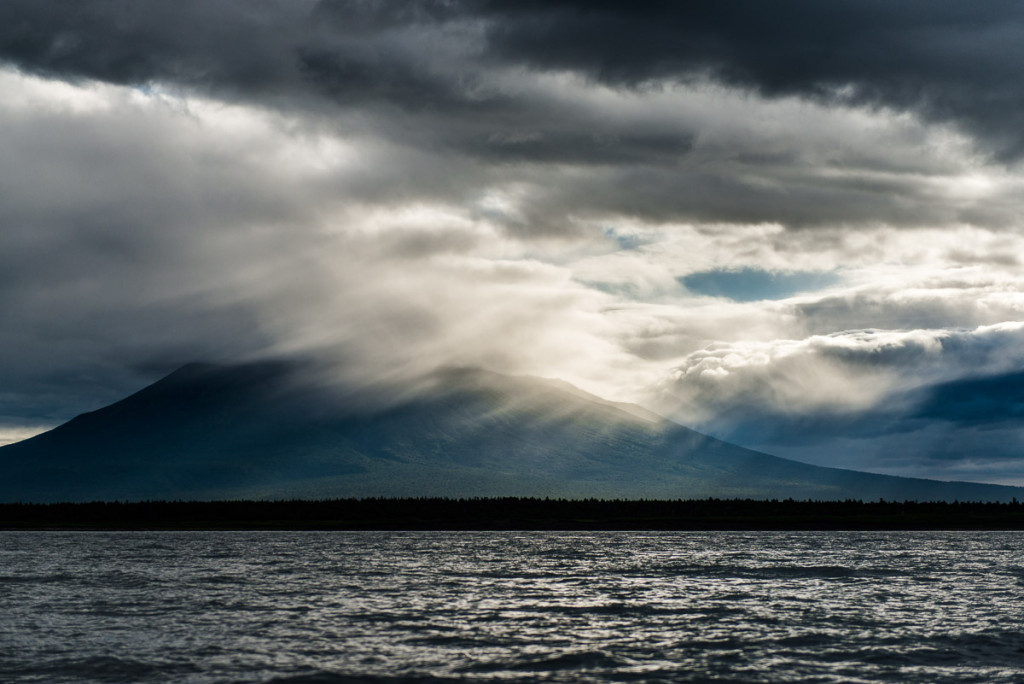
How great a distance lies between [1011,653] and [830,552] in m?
114

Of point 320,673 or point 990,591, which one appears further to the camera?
point 990,591

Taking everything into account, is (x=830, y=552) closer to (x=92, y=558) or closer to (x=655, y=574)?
(x=655, y=574)

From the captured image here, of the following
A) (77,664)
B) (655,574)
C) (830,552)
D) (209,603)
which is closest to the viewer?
(77,664)

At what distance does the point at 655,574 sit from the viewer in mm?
111188

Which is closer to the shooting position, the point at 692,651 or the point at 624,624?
the point at 692,651

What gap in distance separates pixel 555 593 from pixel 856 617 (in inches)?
1029

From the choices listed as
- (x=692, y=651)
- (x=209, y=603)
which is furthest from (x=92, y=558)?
(x=692, y=651)

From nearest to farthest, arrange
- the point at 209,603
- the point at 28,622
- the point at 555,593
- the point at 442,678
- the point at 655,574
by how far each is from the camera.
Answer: the point at 442,678 < the point at 28,622 < the point at 209,603 < the point at 555,593 < the point at 655,574

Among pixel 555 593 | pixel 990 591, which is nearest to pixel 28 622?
pixel 555 593

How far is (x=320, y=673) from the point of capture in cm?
4703

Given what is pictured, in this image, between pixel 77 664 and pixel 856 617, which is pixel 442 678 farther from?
pixel 856 617

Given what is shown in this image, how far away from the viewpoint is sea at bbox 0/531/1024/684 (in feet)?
159

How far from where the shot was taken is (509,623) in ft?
214

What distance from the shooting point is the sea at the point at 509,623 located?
4859cm
